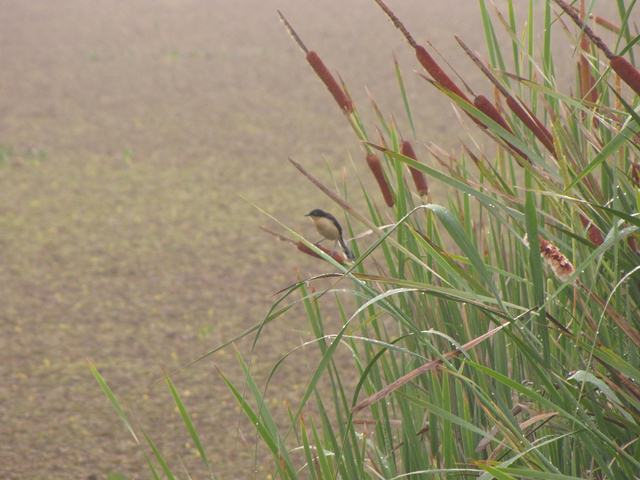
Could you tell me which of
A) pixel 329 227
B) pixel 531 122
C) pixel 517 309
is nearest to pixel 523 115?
pixel 531 122

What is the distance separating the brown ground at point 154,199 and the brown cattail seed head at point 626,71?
81 cm

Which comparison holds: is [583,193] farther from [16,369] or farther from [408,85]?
[408,85]

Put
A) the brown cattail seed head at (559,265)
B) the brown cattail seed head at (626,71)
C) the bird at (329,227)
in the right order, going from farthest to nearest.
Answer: the bird at (329,227), the brown cattail seed head at (559,265), the brown cattail seed head at (626,71)

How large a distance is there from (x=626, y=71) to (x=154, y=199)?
5.40 meters

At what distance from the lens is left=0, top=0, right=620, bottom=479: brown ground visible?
366 centimetres

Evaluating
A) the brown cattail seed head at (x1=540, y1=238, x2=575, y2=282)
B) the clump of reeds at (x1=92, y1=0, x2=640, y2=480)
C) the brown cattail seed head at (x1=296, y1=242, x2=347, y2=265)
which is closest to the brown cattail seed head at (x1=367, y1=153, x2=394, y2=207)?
the clump of reeds at (x1=92, y1=0, x2=640, y2=480)

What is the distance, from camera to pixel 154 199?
6.21 meters

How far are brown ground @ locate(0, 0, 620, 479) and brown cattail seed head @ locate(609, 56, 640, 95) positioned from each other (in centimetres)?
81

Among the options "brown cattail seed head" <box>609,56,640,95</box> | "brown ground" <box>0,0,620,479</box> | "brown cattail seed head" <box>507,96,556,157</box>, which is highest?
"brown cattail seed head" <box>609,56,640,95</box>

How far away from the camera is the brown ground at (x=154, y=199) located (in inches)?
144

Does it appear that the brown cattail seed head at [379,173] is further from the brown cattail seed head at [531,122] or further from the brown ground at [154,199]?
the brown ground at [154,199]

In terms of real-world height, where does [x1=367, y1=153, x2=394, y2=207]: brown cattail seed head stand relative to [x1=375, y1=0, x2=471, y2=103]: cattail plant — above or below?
below

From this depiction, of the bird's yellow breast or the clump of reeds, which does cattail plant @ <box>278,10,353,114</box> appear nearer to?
the clump of reeds

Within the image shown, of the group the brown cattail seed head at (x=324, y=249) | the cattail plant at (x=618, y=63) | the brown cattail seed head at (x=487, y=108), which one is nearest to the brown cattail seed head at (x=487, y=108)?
the brown cattail seed head at (x=487, y=108)
